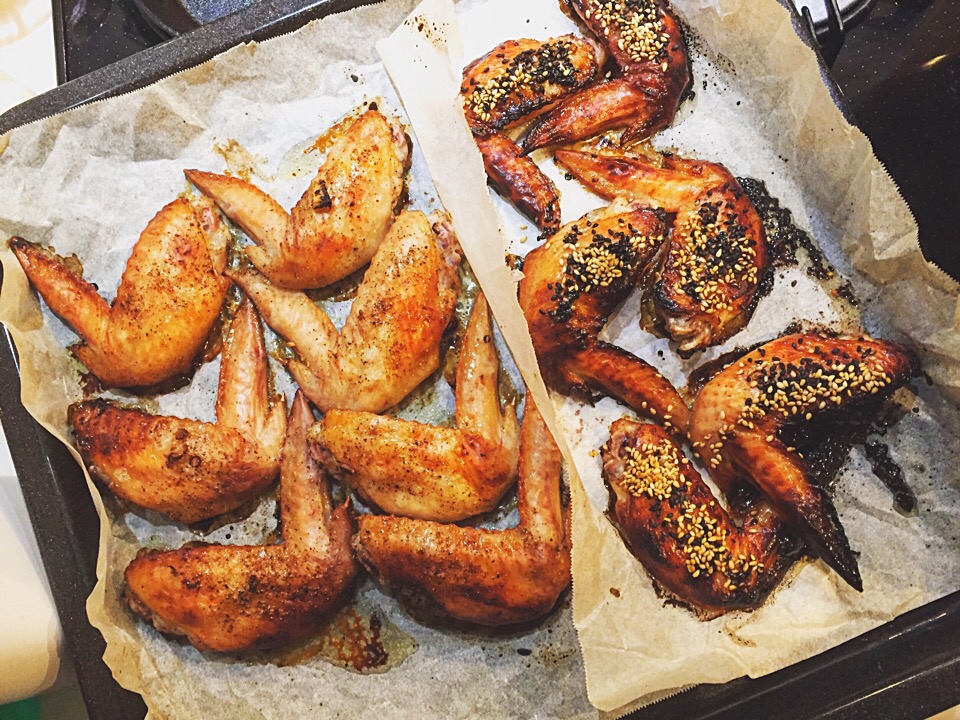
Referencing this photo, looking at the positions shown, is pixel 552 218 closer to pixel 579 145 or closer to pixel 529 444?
pixel 579 145

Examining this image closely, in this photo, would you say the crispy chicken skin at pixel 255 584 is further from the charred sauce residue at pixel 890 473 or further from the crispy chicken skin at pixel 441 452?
the charred sauce residue at pixel 890 473

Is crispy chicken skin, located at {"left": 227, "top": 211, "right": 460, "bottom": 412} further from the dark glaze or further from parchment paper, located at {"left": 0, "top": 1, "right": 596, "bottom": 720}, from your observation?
the dark glaze

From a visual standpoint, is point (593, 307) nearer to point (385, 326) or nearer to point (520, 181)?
point (520, 181)

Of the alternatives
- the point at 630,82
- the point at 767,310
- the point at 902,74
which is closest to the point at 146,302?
the point at 630,82

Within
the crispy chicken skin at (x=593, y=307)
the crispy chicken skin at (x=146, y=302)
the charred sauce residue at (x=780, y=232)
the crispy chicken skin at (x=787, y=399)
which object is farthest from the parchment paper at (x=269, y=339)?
the charred sauce residue at (x=780, y=232)

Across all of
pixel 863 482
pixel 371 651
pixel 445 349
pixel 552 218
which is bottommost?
pixel 863 482

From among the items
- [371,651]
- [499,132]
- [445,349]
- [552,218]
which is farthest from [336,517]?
[499,132]
